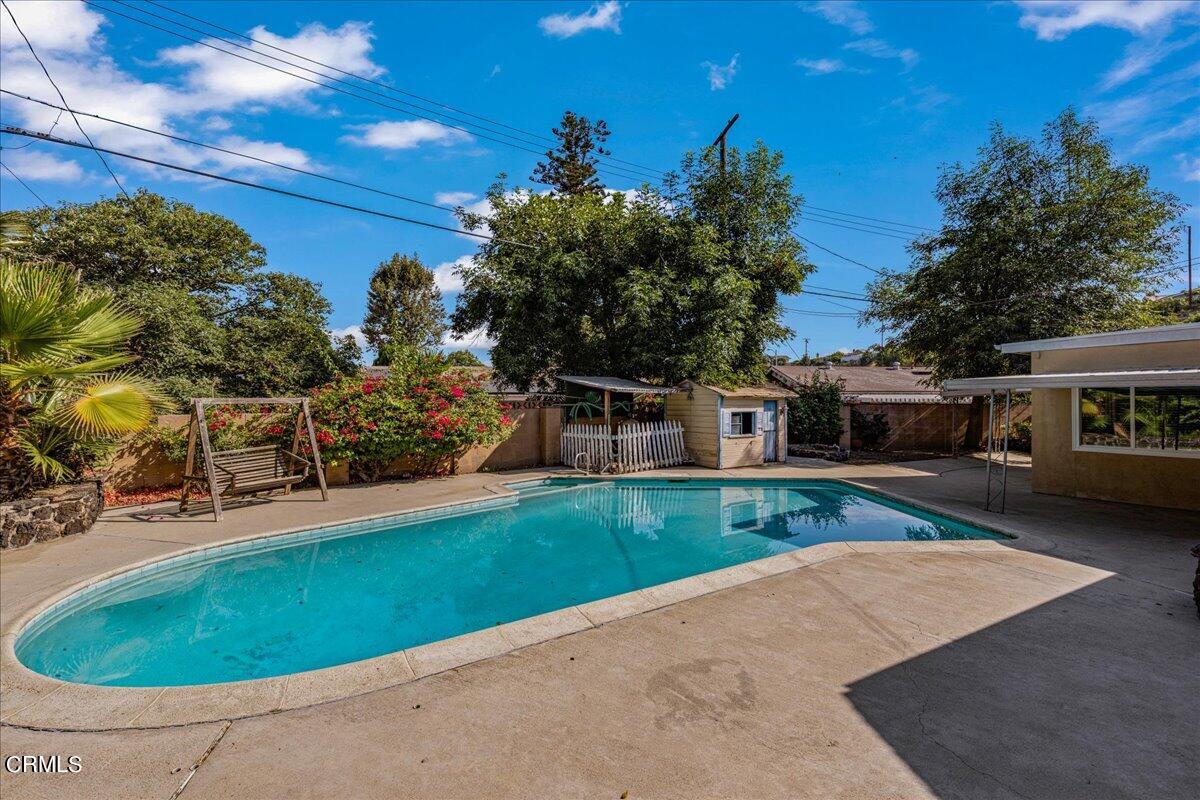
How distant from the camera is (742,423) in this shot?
1330 cm

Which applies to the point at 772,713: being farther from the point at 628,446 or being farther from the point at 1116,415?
the point at 628,446

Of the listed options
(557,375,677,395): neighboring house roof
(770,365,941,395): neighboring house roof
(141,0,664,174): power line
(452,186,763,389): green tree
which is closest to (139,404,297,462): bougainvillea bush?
(557,375,677,395): neighboring house roof

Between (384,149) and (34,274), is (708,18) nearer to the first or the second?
(384,149)

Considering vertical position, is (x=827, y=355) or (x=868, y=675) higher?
(x=827, y=355)

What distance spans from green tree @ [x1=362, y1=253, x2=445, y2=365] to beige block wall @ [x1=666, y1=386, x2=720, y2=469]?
2115cm

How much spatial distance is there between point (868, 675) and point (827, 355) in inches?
2263

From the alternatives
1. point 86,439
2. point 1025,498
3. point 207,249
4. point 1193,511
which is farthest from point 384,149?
point 1193,511

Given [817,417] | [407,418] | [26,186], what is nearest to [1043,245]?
[817,417]

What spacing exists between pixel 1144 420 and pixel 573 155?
21842 millimetres

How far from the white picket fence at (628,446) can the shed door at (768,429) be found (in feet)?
6.95

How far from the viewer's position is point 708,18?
985 cm

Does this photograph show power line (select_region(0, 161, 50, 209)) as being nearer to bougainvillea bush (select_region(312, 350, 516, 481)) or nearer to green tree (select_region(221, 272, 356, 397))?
green tree (select_region(221, 272, 356, 397))

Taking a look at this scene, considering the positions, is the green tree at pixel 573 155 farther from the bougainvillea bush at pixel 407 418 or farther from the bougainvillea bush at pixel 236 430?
the bougainvillea bush at pixel 236 430

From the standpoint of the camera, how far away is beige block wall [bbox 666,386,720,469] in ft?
42.8
